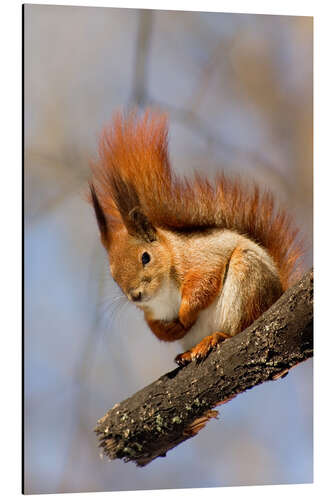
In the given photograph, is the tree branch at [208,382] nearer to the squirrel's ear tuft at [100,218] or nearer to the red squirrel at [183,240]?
the red squirrel at [183,240]

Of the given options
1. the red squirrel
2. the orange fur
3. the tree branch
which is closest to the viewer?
the tree branch

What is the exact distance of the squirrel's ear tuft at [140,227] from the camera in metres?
3.09

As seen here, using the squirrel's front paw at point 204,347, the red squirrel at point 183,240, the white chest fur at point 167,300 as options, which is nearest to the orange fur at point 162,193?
the red squirrel at point 183,240

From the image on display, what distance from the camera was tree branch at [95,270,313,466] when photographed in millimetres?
2865

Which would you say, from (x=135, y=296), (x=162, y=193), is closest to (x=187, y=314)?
(x=135, y=296)

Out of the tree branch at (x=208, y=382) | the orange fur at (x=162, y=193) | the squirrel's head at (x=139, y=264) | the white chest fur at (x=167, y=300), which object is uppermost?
the orange fur at (x=162, y=193)

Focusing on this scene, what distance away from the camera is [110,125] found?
3.15m

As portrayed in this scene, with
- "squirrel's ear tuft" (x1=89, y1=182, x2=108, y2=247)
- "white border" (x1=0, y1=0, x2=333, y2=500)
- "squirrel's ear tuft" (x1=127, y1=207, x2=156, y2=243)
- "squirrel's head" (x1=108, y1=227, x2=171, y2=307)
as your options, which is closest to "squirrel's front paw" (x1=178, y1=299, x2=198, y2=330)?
"squirrel's head" (x1=108, y1=227, x2=171, y2=307)

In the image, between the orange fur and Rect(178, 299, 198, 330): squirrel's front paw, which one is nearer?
Rect(178, 299, 198, 330): squirrel's front paw

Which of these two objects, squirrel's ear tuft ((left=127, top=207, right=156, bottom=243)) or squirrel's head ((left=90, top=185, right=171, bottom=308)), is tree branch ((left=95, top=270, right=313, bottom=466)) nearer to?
squirrel's head ((left=90, top=185, right=171, bottom=308))

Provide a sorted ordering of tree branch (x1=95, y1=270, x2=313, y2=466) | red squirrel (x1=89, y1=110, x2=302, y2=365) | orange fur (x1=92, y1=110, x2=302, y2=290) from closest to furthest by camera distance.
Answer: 1. tree branch (x1=95, y1=270, x2=313, y2=466)
2. red squirrel (x1=89, y1=110, x2=302, y2=365)
3. orange fur (x1=92, y1=110, x2=302, y2=290)

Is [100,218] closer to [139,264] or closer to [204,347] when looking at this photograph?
[139,264]
